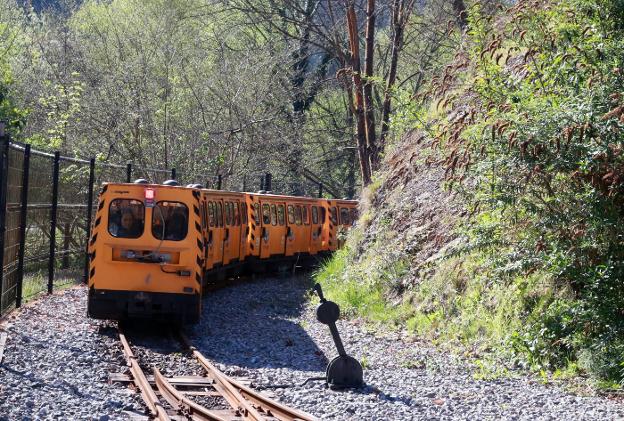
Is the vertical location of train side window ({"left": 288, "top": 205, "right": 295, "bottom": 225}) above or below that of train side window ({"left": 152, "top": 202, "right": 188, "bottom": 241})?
below

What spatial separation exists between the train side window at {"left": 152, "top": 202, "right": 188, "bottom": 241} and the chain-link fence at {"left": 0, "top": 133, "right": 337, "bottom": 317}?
6.87 ft

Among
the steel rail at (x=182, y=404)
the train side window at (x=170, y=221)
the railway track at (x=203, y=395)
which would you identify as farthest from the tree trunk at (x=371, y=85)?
the steel rail at (x=182, y=404)

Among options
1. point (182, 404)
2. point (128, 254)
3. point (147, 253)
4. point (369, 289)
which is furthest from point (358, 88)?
point (182, 404)

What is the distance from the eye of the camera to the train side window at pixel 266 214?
95.8ft

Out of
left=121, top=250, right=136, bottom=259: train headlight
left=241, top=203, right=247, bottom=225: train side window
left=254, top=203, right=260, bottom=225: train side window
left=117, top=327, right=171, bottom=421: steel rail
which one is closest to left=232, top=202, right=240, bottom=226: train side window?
left=241, top=203, right=247, bottom=225: train side window

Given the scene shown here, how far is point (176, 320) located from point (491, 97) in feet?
21.6

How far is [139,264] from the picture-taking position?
615 inches

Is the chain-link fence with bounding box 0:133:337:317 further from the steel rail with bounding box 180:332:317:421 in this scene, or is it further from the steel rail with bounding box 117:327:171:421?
the steel rail with bounding box 180:332:317:421

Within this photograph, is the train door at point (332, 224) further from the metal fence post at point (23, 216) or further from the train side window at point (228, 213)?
the metal fence post at point (23, 216)

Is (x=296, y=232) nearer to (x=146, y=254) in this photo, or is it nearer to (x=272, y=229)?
(x=272, y=229)

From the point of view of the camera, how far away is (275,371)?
489 inches

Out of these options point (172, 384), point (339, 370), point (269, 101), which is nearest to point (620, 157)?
point (339, 370)

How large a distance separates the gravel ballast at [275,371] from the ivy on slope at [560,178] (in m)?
1.00

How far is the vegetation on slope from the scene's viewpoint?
10.9 m
